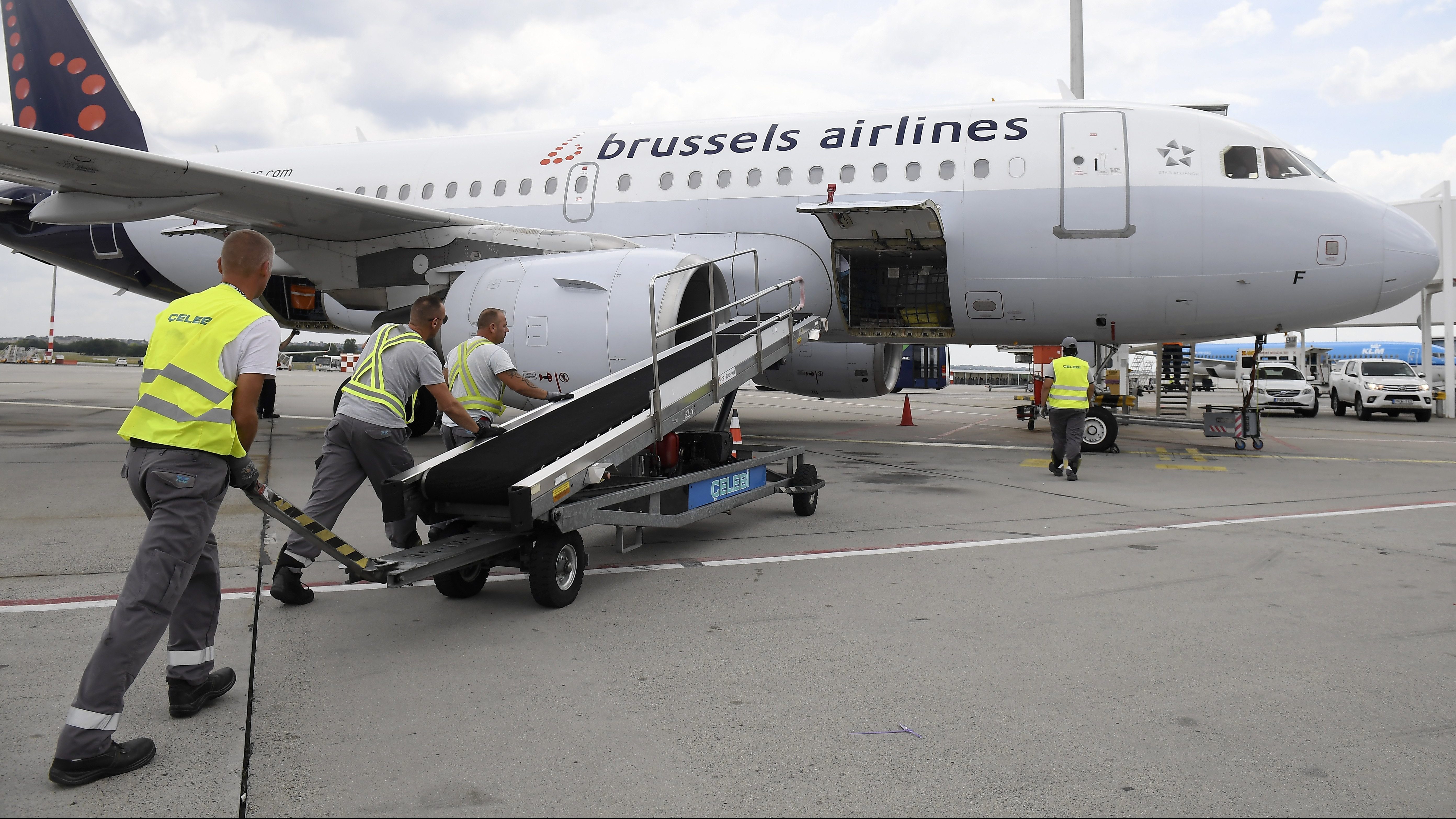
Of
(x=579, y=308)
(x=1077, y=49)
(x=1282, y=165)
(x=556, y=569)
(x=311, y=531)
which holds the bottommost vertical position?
(x=556, y=569)

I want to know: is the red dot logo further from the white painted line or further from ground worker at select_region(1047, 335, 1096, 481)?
ground worker at select_region(1047, 335, 1096, 481)

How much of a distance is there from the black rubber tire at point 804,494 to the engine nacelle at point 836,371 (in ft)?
18.1

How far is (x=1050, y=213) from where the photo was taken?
991 centimetres

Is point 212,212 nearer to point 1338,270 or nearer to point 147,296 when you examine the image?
point 147,296

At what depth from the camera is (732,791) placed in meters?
2.60

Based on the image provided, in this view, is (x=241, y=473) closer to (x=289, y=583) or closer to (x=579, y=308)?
(x=289, y=583)

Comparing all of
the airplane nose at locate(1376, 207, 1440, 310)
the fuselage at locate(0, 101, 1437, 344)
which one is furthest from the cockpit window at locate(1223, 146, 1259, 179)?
the airplane nose at locate(1376, 207, 1440, 310)

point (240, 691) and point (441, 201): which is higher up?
point (441, 201)

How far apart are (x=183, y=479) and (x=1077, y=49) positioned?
65.0ft

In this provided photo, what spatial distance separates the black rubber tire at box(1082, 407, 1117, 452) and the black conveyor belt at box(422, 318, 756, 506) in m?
6.94

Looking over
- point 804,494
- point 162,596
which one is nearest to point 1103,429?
point 804,494

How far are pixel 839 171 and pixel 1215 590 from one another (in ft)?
A: 22.8

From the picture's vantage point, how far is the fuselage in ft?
31.7

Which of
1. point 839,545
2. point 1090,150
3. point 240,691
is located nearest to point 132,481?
point 240,691
